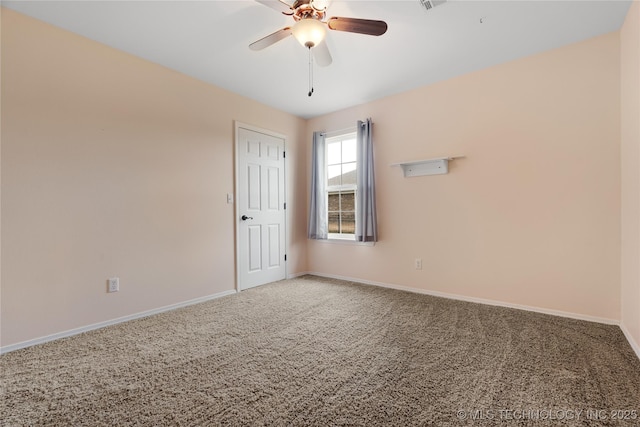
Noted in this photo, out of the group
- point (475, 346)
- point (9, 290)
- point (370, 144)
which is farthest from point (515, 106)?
point (9, 290)

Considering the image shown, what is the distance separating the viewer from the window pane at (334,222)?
176 inches

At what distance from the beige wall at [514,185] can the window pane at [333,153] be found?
736 millimetres

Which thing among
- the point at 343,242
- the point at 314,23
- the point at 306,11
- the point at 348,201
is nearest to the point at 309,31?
the point at 314,23

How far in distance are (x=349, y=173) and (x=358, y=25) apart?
8.22 feet

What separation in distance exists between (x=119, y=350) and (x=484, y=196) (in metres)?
3.63

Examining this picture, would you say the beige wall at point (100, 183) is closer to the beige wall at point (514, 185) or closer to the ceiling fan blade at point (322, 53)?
the ceiling fan blade at point (322, 53)

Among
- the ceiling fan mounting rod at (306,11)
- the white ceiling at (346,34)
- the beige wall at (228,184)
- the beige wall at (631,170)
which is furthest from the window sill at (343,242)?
the ceiling fan mounting rod at (306,11)

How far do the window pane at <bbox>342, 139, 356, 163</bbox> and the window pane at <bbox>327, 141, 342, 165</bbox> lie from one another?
89 mm

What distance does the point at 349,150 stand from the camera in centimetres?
436

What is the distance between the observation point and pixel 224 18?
7.51 feet

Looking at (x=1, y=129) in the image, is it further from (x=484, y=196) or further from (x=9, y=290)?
(x=484, y=196)

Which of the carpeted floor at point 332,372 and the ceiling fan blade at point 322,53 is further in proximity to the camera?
the ceiling fan blade at point 322,53

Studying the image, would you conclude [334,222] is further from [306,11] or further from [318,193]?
[306,11]

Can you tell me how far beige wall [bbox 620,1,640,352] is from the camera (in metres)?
A: 2.04
